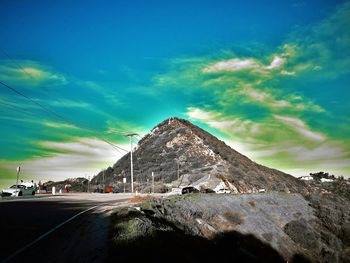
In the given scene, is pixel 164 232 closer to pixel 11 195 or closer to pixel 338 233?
pixel 338 233

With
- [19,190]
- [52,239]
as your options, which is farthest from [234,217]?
[19,190]

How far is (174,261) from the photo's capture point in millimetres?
8898

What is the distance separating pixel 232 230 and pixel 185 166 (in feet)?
213

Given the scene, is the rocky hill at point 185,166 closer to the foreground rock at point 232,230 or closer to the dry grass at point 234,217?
the foreground rock at point 232,230

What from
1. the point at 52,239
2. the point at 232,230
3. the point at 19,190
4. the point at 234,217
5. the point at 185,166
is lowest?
the point at 232,230

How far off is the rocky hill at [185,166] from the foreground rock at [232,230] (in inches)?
908

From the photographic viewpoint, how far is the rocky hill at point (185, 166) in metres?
69.5

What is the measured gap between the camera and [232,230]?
23375mm

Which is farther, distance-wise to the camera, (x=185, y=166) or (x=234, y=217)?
(x=185, y=166)

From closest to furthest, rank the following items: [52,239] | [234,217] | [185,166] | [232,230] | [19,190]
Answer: [52,239] → [232,230] → [234,217] → [19,190] → [185,166]

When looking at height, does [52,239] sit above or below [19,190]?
below

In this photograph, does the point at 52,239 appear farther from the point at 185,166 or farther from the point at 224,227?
the point at 185,166

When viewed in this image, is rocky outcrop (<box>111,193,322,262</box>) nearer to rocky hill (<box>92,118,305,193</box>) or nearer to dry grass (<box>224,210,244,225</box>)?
dry grass (<box>224,210,244,225</box>)

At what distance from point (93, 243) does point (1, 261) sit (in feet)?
9.08
